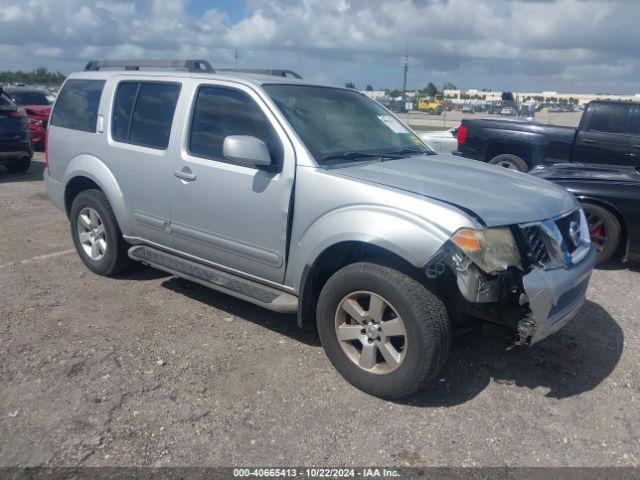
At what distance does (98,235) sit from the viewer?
541 cm

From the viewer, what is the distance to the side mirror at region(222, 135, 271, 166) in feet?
12.1

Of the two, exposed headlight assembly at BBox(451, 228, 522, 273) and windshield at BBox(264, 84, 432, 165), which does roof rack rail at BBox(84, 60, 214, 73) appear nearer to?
windshield at BBox(264, 84, 432, 165)

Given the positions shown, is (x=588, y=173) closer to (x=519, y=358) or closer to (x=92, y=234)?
(x=519, y=358)

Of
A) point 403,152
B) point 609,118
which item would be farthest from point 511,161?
point 403,152

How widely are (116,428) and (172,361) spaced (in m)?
0.81

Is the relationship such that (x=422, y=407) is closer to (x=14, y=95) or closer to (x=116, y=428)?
(x=116, y=428)

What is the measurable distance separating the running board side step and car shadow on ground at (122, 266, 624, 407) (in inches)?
20.2

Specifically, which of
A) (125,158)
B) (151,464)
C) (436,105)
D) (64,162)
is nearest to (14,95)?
(64,162)

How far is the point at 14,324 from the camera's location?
4430 millimetres

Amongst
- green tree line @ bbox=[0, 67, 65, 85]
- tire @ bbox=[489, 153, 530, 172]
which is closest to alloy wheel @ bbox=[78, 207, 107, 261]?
tire @ bbox=[489, 153, 530, 172]

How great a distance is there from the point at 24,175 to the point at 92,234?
24.2 ft

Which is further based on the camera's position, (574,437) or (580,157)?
(580,157)

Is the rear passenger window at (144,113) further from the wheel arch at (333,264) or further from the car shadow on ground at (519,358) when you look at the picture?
the wheel arch at (333,264)

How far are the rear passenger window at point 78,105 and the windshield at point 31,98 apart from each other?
11.0 meters
